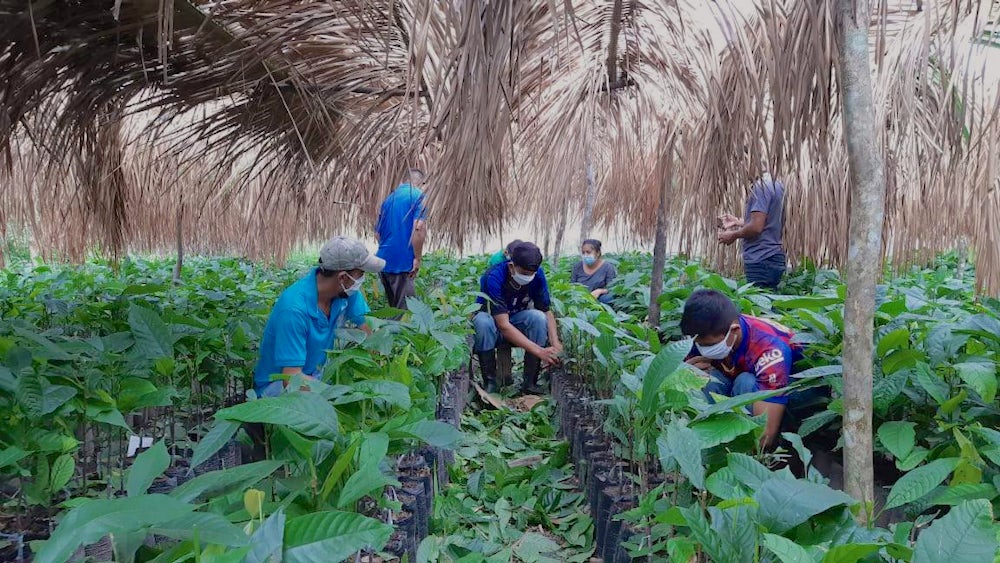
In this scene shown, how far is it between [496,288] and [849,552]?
10.0 ft

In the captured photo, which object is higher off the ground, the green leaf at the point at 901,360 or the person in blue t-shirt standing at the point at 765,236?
the person in blue t-shirt standing at the point at 765,236

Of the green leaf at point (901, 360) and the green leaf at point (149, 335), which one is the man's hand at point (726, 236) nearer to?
the green leaf at point (901, 360)

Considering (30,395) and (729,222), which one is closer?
(30,395)

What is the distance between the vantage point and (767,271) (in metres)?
4.01

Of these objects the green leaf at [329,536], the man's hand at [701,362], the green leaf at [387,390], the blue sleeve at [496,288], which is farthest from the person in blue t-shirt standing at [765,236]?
the green leaf at [329,536]

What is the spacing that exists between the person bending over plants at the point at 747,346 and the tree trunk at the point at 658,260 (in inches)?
29.3

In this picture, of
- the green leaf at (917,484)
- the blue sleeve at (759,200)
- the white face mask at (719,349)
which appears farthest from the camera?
the blue sleeve at (759,200)

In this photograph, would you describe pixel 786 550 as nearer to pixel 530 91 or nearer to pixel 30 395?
pixel 30 395

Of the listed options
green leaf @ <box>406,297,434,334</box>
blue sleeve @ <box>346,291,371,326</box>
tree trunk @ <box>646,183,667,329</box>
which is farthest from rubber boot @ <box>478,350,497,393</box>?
green leaf @ <box>406,297,434,334</box>

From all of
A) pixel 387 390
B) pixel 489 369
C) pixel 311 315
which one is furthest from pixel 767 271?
pixel 387 390

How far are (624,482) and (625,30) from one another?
1.66m

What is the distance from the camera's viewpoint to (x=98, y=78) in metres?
2.46

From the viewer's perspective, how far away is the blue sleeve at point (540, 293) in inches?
152

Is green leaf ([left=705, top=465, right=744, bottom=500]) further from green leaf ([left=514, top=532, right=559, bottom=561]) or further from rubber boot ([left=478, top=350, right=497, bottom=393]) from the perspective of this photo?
rubber boot ([left=478, top=350, right=497, bottom=393])
